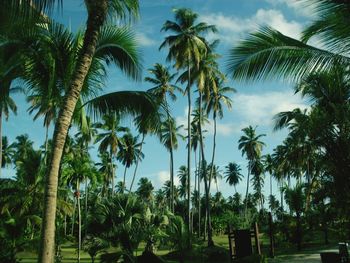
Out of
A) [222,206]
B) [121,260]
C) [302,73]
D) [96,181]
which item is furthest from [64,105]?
[222,206]

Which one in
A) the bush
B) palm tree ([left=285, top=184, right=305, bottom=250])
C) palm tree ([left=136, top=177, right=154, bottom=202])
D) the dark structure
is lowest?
the bush

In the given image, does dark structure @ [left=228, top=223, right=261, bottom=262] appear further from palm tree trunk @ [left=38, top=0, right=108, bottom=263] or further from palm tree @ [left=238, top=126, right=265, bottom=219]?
palm tree @ [left=238, top=126, right=265, bottom=219]

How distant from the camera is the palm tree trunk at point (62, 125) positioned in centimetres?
606

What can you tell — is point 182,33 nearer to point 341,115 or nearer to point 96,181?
point 96,181

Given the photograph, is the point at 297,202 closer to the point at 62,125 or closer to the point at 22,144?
the point at 62,125

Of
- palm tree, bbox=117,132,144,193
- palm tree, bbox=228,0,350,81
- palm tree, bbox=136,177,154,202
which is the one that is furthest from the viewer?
palm tree, bbox=136,177,154,202

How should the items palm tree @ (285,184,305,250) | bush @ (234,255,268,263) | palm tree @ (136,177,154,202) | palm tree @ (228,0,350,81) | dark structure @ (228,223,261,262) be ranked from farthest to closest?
palm tree @ (136,177,154,202) < palm tree @ (285,184,305,250) < dark structure @ (228,223,261,262) < bush @ (234,255,268,263) < palm tree @ (228,0,350,81)

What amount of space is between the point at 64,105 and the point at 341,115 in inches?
259

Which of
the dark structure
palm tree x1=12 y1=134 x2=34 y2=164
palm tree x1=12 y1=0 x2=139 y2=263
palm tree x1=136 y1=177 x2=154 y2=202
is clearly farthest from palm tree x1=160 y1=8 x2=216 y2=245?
palm tree x1=136 y1=177 x2=154 y2=202

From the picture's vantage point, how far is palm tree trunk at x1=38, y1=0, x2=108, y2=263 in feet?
19.9

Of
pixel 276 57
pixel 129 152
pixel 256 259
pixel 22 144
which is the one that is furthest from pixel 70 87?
pixel 22 144

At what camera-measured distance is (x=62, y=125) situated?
21.9 feet

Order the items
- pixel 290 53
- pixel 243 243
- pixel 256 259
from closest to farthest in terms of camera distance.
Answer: pixel 290 53 → pixel 256 259 → pixel 243 243

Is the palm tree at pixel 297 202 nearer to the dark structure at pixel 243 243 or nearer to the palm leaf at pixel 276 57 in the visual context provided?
the dark structure at pixel 243 243
